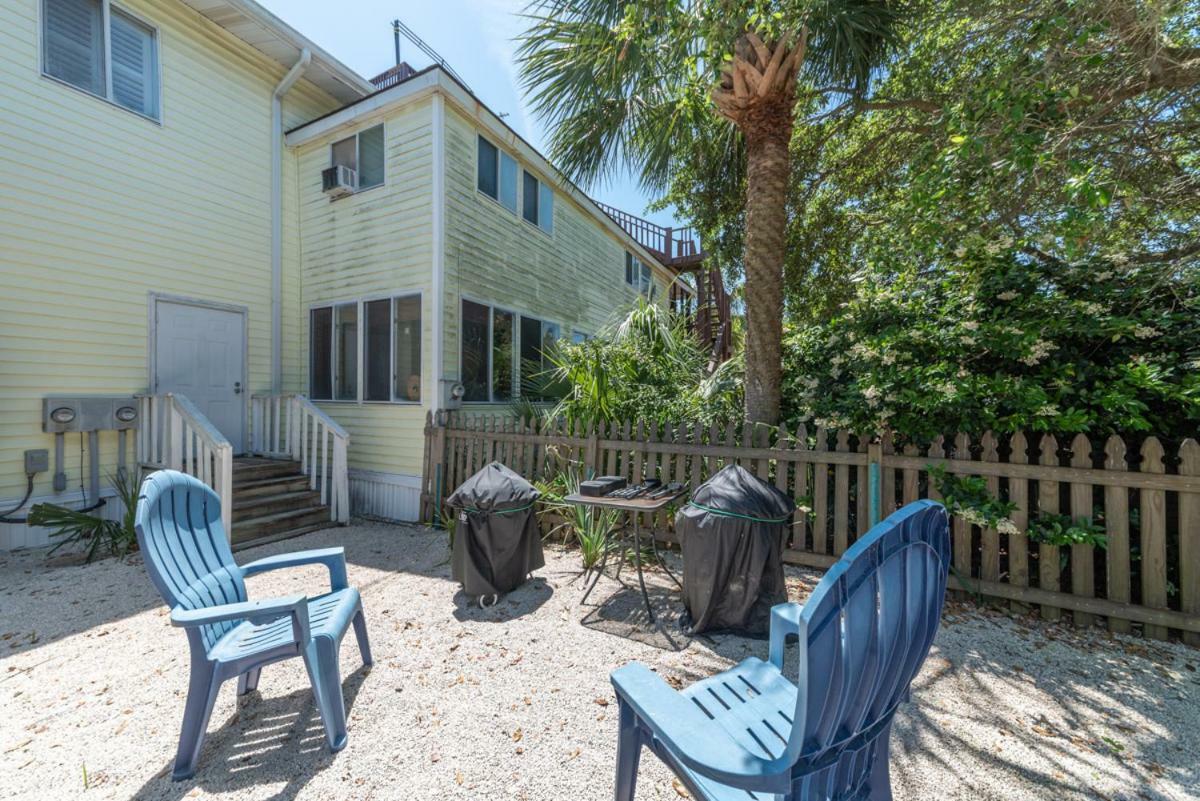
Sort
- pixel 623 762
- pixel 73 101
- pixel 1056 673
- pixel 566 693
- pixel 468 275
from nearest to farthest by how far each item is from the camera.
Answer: pixel 623 762, pixel 566 693, pixel 1056 673, pixel 73 101, pixel 468 275

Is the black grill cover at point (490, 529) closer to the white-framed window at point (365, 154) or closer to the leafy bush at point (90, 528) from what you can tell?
the leafy bush at point (90, 528)

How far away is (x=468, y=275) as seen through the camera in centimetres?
693

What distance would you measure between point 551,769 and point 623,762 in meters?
0.62

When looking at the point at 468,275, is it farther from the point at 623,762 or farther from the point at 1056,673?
the point at 1056,673

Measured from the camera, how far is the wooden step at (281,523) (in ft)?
17.7

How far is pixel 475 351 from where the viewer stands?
7191 mm

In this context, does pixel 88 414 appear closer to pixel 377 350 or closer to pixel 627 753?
pixel 377 350

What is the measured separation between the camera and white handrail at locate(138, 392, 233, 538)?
201 inches

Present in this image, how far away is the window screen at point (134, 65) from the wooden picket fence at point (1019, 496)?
7.09m

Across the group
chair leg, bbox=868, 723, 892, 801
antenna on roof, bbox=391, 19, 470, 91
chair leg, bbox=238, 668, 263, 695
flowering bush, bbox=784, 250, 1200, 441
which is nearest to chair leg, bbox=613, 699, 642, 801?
chair leg, bbox=868, 723, 892, 801

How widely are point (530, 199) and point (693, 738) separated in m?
8.65

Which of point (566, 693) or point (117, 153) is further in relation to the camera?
point (117, 153)

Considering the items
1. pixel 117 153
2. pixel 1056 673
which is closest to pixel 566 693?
pixel 1056 673

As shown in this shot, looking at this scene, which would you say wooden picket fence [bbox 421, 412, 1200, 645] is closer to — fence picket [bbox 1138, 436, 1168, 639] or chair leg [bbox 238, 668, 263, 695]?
fence picket [bbox 1138, 436, 1168, 639]
